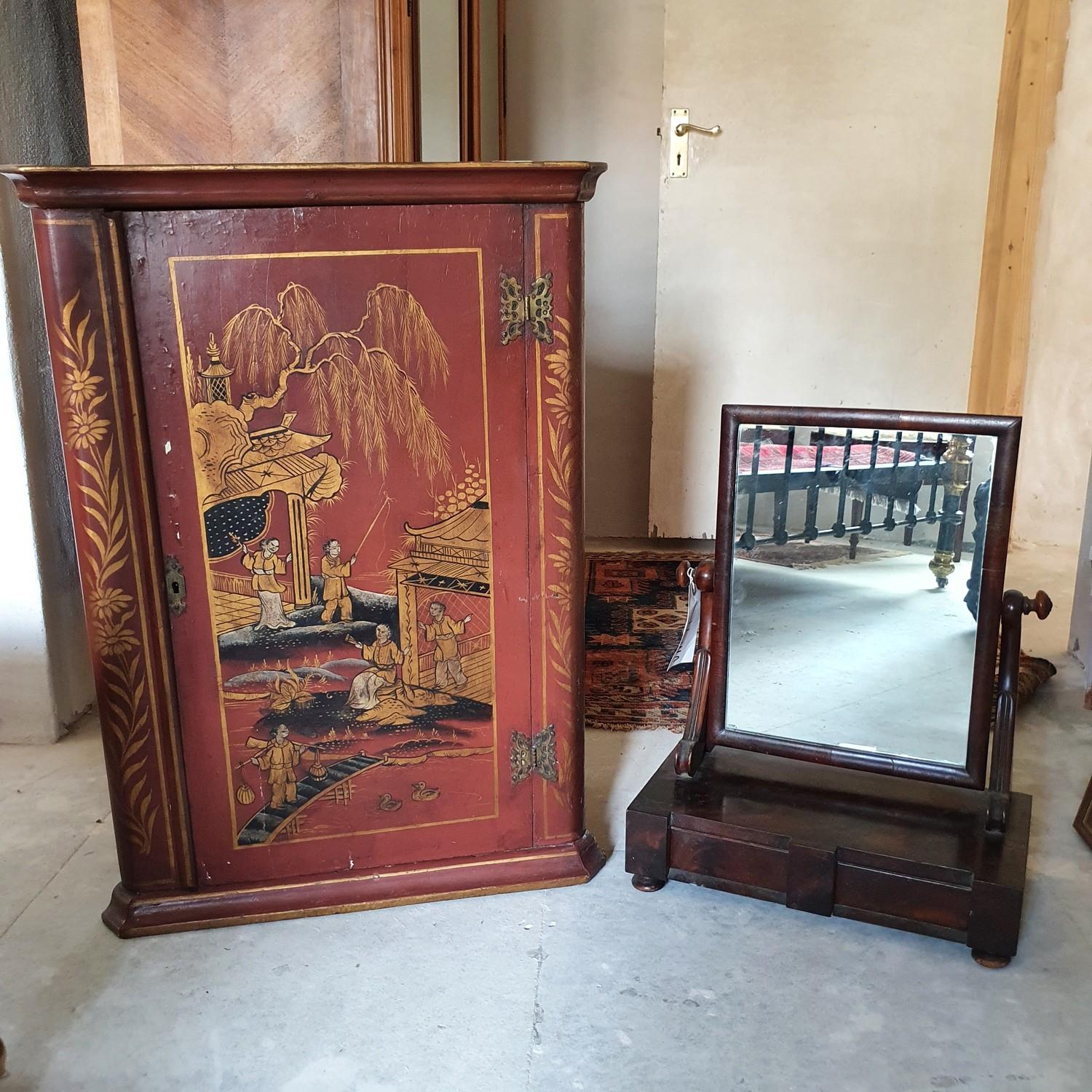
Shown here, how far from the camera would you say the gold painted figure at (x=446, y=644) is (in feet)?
5.52

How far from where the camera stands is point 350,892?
175 centimetres

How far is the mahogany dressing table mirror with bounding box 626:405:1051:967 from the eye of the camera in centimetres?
164

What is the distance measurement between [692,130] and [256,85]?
5.84 ft

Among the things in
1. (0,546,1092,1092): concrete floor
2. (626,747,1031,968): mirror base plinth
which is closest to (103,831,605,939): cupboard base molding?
(0,546,1092,1092): concrete floor

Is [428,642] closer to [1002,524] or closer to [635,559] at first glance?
[1002,524]

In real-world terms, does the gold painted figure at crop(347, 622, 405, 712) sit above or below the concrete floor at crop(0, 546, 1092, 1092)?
above

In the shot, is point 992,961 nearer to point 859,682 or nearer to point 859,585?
point 859,682

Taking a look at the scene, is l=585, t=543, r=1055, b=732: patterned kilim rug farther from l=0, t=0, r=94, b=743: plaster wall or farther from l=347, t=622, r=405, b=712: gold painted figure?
l=0, t=0, r=94, b=743: plaster wall

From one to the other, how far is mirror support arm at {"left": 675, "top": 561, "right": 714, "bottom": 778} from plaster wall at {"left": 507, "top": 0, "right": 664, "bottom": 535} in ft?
5.99

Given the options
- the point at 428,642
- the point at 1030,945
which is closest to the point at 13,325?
the point at 428,642

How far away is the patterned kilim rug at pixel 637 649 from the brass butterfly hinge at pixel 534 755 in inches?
15.6

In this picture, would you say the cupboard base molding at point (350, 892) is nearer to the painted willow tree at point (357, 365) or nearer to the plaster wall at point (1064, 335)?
the painted willow tree at point (357, 365)

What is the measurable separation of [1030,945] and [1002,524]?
0.66 m

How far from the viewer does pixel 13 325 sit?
2.18 meters
